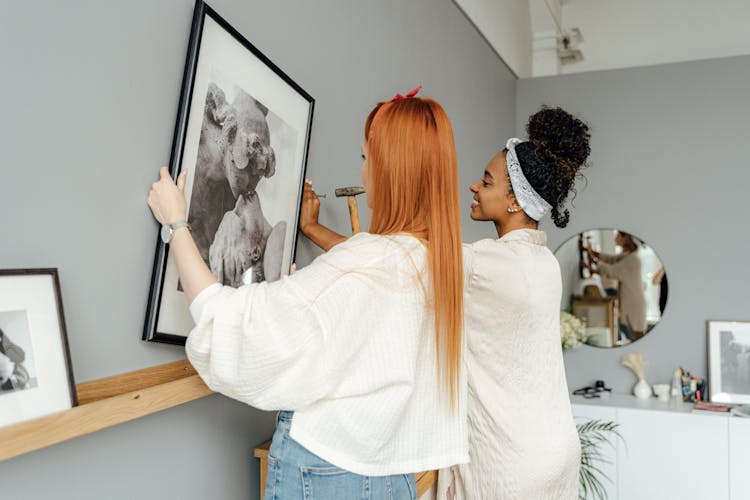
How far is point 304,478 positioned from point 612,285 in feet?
12.1

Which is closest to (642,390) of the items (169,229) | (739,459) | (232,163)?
(739,459)

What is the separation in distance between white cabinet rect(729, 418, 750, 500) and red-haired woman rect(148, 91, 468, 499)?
9.80ft

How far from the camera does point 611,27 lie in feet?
19.2

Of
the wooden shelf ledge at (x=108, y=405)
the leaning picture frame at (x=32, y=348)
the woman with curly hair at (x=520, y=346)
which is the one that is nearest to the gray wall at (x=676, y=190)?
the woman with curly hair at (x=520, y=346)

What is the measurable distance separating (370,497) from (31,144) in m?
0.90

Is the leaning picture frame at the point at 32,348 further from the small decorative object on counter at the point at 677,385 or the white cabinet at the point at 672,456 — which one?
the small decorative object on counter at the point at 677,385

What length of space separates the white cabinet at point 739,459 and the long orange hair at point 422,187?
10.3ft

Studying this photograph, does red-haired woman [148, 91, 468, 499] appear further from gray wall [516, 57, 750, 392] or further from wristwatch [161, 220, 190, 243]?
gray wall [516, 57, 750, 392]

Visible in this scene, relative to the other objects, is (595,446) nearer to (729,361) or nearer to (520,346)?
(729,361)

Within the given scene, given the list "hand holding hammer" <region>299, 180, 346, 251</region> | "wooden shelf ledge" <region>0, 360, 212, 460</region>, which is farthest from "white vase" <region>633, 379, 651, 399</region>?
"wooden shelf ledge" <region>0, 360, 212, 460</region>

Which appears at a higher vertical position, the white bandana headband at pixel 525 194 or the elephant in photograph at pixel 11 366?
the white bandana headband at pixel 525 194

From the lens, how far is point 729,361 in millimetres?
4145

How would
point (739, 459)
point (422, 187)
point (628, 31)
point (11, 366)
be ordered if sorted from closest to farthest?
point (11, 366)
point (422, 187)
point (739, 459)
point (628, 31)

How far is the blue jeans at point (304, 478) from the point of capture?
4.17ft
